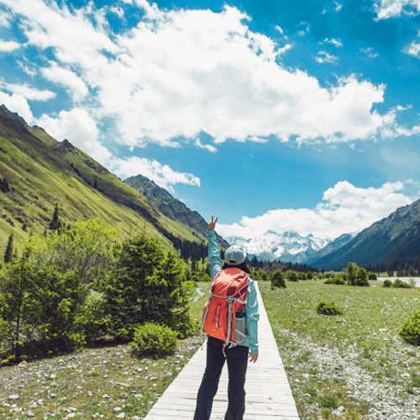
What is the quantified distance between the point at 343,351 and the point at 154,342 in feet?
29.3

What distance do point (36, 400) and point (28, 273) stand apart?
33.2ft

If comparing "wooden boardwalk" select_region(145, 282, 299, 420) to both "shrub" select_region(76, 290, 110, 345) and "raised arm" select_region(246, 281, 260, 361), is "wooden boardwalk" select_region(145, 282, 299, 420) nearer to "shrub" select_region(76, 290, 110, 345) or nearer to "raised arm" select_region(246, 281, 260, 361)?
"raised arm" select_region(246, 281, 260, 361)

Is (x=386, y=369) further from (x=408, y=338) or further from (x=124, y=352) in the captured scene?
(x=124, y=352)

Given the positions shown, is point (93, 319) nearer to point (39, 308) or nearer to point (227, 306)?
point (39, 308)

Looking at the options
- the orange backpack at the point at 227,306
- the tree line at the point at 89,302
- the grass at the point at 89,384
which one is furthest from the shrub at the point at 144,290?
the orange backpack at the point at 227,306

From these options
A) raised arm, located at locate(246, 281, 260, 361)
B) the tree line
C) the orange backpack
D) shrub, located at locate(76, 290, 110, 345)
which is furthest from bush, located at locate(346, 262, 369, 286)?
the orange backpack

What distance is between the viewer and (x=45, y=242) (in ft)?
126

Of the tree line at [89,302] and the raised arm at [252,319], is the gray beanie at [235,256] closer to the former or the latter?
the raised arm at [252,319]

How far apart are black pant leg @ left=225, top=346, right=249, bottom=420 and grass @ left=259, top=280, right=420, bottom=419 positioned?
3.96 m

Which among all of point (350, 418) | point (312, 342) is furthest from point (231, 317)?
point (312, 342)

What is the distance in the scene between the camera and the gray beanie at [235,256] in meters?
7.93

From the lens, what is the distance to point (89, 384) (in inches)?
518

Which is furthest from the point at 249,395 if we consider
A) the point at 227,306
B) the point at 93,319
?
the point at 93,319

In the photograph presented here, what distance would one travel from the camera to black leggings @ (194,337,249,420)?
24.2ft
